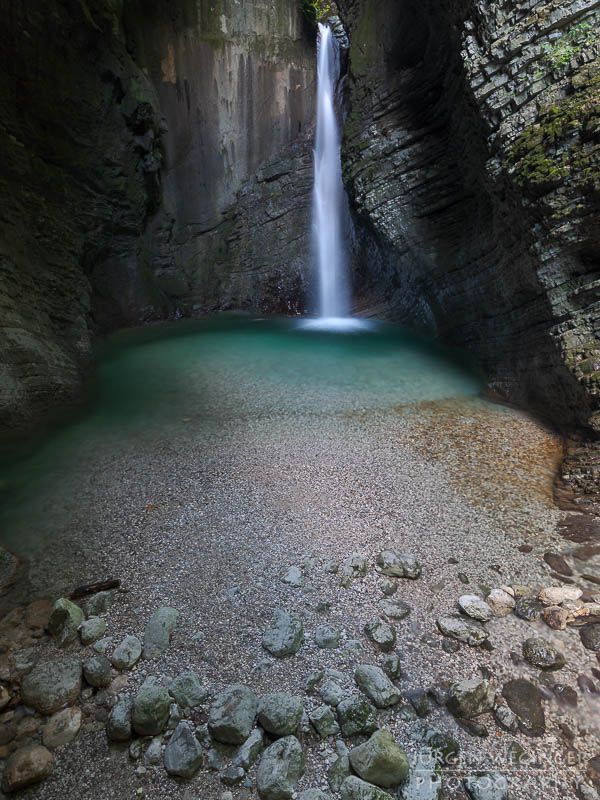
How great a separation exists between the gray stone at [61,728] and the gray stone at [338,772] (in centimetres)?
109

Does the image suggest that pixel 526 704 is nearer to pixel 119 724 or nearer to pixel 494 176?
pixel 119 724

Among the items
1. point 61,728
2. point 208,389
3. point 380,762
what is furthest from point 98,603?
point 208,389

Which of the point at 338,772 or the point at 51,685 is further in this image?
the point at 51,685

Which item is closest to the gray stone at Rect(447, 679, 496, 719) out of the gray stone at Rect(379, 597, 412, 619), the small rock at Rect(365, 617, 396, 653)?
the small rock at Rect(365, 617, 396, 653)

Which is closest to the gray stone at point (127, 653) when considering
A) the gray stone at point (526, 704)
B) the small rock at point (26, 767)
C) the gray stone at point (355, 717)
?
the small rock at point (26, 767)

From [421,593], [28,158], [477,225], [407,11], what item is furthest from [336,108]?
[421,593]

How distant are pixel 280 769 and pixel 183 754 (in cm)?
39

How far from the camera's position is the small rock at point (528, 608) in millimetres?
2225

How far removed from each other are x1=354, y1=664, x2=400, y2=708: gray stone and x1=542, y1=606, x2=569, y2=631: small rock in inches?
42.6

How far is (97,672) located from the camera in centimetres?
179

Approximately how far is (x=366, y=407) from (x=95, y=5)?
35.8 feet

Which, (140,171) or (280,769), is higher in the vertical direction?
(140,171)

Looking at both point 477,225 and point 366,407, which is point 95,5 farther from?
point 366,407

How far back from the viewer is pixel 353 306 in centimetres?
1297
